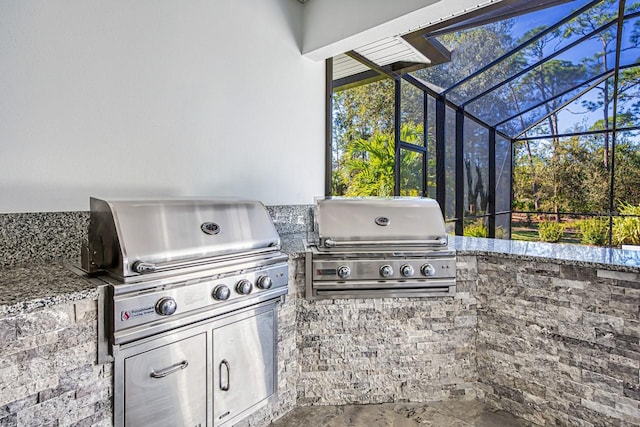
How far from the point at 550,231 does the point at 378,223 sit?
6.33 metres

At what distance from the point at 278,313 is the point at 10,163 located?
61.3 inches

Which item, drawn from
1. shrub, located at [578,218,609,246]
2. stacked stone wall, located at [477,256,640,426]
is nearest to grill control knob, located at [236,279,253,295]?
stacked stone wall, located at [477,256,640,426]

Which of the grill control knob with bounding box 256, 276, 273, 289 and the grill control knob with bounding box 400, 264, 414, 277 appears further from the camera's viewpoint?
the grill control knob with bounding box 400, 264, 414, 277

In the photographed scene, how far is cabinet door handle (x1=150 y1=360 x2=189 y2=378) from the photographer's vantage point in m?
1.52

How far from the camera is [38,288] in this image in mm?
1318

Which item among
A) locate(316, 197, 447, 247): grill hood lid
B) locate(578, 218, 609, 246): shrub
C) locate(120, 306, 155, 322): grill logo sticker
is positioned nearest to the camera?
locate(120, 306, 155, 322): grill logo sticker

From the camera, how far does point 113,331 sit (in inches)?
53.9

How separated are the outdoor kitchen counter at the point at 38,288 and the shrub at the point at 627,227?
7.03 metres

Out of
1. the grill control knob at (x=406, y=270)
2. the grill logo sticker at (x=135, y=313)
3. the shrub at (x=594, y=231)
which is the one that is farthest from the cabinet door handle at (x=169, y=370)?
the shrub at (x=594, y=231)

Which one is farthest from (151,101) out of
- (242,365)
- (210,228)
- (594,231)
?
(594,231)

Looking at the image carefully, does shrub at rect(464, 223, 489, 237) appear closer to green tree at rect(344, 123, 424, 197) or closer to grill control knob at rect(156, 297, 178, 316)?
green tree at rect(344, 123, 424, 197)

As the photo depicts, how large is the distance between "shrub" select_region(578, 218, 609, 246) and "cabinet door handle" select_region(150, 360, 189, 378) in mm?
6896

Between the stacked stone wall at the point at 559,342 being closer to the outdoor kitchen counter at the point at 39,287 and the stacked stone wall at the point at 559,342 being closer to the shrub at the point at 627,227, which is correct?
the outdoor kitchen counter at the point at 39,287

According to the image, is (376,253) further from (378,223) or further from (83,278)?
(83,278)
